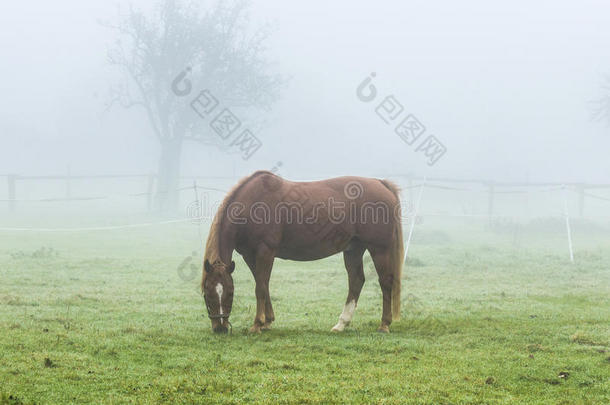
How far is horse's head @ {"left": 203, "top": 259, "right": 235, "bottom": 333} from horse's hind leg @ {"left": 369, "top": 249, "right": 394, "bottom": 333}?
5.56 feet

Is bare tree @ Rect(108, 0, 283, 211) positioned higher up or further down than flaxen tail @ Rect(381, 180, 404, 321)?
higher up

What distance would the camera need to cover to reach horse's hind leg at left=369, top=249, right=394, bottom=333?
6.85 metres

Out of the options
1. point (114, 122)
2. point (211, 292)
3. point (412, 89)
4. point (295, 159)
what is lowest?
point (211, 292)

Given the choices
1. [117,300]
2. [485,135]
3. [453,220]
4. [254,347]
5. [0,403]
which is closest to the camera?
[0,403]

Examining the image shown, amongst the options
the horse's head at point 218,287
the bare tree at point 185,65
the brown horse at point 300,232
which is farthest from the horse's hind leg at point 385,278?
the bare tree at point 185,65

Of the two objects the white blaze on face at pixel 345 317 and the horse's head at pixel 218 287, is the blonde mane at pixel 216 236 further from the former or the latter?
the white blaze on face at pixel 345 317

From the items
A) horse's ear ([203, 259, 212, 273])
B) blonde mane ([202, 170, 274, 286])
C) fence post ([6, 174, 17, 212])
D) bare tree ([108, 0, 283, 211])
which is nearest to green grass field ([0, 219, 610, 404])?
horse's ear ([203, 259, 212, 273])

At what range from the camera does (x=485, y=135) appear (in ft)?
215

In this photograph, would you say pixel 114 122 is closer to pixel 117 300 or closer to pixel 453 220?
pixel 453 220

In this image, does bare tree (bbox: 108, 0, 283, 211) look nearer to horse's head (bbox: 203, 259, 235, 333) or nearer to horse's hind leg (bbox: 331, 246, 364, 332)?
horse's hind leg (bbox: 331, 246, 364, 332)

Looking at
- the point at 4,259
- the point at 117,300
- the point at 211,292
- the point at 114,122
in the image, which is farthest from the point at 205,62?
the point at 114,122

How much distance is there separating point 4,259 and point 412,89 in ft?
225

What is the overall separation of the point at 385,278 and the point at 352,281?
381 mm

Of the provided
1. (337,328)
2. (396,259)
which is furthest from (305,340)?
(396,259)
